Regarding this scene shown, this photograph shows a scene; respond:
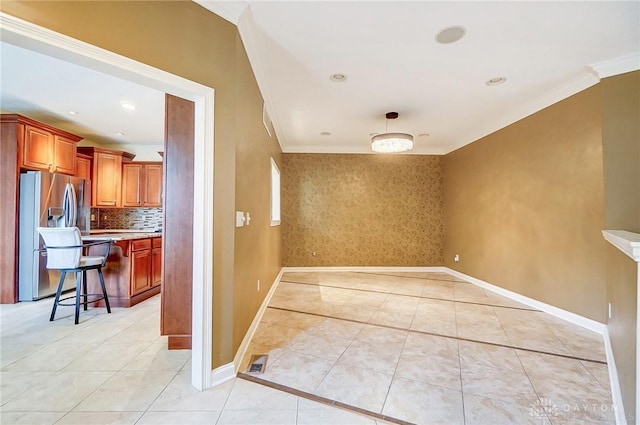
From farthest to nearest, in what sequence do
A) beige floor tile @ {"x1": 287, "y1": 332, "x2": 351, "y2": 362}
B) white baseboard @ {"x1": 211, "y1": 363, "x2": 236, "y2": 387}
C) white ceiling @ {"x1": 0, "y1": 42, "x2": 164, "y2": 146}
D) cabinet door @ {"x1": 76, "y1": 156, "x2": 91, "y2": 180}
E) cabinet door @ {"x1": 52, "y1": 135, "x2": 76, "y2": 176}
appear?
cabinet door @ {"x1": 76, "y1": 156, "x2": 91, "y2": 180} → cabinet door @ {"x1": 52, "y1": 135, "x2": 76, "y2": 176} → white ceiling @ {"x1": 0, "y1": 42, "x2": 164, "y2": 146} → beige floor tile @ {"x1": 287, "y1": 332, "x2": 351, "y2": 362} → white baseboard @ {"x1": 211, "y1": 363, "x2": 236, "y2": 387}

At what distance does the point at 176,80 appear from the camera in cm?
166

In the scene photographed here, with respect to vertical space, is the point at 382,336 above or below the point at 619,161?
below

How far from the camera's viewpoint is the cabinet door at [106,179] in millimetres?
4997

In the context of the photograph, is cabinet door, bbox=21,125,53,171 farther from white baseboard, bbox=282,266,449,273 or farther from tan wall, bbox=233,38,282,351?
white baseboard, bbox=282,266,449,273

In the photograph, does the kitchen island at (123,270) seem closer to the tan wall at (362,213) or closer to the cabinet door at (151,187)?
the cabinet door at (151,187)

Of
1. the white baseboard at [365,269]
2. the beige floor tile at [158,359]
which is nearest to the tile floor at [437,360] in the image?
the beige floor tile at [158,359]

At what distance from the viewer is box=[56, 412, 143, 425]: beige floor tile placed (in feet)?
5.03

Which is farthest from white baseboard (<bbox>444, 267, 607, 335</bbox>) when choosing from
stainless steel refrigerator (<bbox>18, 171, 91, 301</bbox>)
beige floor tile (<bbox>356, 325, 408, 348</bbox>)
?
stainless steel refrigerator (<bbox>18, 171, 91, 301</bbox>)

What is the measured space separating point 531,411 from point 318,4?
3008mm

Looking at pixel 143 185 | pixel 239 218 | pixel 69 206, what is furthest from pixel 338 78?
pixel 143 185

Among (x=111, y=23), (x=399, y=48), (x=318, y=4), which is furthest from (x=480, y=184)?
(x=111, y=23)

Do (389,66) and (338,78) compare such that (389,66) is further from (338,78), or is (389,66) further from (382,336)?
(382,336)

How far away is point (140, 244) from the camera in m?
3.57

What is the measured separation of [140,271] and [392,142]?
3.92 m
